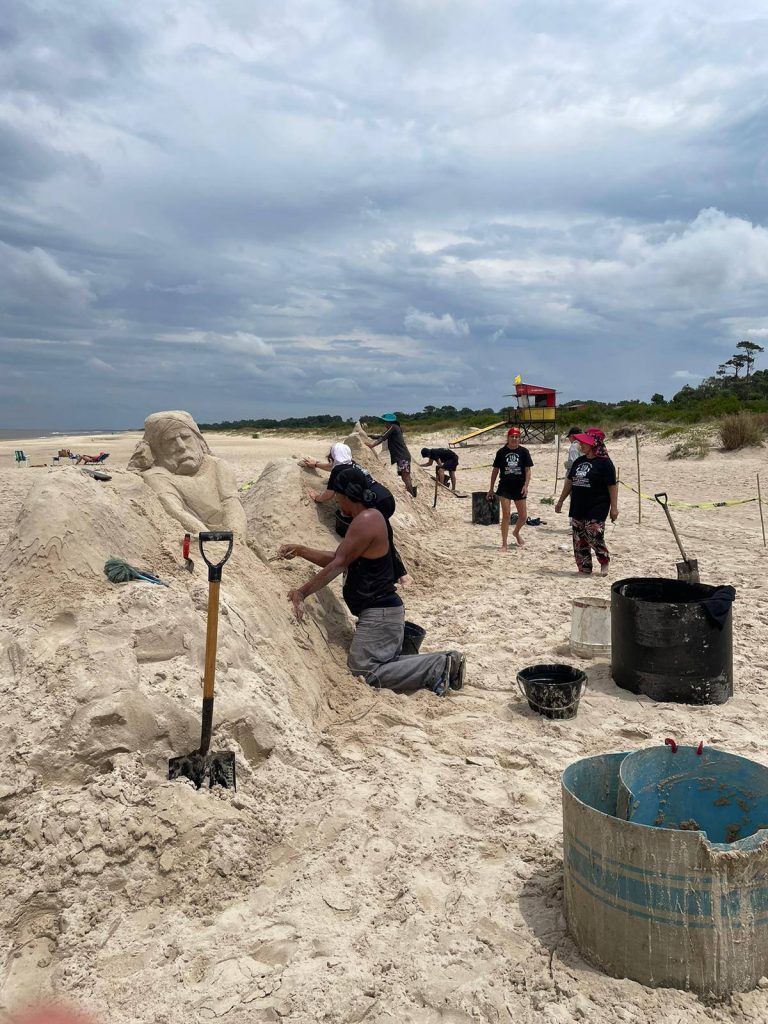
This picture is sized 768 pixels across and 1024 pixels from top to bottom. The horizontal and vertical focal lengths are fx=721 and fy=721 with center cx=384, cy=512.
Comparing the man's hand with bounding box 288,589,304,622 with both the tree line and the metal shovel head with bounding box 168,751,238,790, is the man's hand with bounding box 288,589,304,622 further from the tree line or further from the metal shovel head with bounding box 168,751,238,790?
the tree line

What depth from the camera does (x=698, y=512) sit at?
13.0 m

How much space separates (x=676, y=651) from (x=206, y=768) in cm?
289

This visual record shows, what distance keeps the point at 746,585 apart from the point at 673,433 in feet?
60.3

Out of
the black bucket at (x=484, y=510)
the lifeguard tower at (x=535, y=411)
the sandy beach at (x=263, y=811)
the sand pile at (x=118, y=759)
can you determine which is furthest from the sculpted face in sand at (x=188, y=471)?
the lifeguard tower at (x=535, y=411)

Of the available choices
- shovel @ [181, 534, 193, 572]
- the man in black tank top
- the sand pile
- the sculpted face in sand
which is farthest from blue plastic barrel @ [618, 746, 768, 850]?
the sculpted face in sand

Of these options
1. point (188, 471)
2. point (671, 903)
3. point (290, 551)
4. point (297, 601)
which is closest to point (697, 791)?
point (671, 903)

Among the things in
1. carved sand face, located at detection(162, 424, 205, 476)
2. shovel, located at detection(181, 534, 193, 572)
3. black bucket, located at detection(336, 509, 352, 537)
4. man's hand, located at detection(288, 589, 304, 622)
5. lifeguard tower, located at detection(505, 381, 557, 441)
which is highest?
lifeguard tower, located at detection(505, 381, 557, 441)

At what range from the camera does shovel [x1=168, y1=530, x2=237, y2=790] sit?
2.96 m

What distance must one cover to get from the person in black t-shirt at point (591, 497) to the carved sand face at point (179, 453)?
3.97 meters

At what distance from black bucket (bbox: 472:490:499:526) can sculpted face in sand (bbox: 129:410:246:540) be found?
21.5ft

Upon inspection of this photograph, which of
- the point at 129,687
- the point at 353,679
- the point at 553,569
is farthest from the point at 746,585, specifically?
the point at 129,687

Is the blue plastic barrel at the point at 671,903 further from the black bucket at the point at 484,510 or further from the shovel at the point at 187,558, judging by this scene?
the black bucket at the point at 484,510

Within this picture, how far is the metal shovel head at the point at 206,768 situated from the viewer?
3.01m

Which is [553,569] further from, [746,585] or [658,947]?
[658,947]
